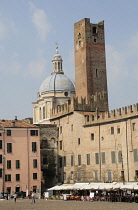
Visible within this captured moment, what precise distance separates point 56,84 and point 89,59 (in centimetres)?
1281

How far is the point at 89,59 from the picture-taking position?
53.7m

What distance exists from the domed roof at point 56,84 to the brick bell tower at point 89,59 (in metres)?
10.1

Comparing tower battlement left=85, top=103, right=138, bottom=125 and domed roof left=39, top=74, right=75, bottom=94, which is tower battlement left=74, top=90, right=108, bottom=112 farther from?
domed roof left=39, top=74, right=75, bottom=94

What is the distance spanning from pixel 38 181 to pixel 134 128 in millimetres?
13203

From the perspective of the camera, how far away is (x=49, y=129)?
51812mm

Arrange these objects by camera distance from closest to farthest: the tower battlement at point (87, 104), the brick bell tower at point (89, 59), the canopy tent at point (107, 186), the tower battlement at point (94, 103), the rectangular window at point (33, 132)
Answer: the canopy tent at point (107, 186) → the rectangular window at point (33, 132) → the tower battlement at point (87, 104) → the tower battlement at point (94, 103) → the brick bell tower at point (89, 59)

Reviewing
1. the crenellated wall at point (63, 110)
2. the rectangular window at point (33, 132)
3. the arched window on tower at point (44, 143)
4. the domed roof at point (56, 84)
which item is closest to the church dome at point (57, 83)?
the domed roof at point (56, 84)

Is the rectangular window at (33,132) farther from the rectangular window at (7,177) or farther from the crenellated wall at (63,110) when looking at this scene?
the rectangular window at (7,177)

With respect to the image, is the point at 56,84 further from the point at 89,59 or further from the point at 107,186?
the point at 107,186

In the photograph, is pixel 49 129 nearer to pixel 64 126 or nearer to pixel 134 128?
pixel 64 126

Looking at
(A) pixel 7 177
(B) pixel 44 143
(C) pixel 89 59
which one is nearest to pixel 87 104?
(C) pixel 89 59

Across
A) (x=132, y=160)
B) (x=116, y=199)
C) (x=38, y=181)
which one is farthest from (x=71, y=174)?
(x=116, y=199)

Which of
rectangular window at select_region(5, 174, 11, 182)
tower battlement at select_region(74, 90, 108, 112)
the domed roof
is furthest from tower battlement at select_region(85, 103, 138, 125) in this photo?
the domed roof

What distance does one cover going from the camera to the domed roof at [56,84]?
65.0 meters
